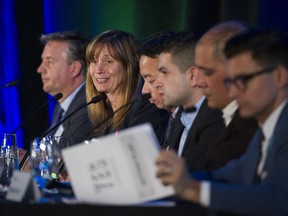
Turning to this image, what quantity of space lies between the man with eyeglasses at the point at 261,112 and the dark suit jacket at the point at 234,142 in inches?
12.0

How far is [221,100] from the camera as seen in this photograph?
2852 mm

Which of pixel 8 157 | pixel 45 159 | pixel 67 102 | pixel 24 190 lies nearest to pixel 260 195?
pixel 24 190

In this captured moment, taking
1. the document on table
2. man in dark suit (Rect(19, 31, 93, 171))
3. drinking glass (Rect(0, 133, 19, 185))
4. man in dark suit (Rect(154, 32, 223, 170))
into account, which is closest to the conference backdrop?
man in dark suit (Rect(19, 31, 93, 171))

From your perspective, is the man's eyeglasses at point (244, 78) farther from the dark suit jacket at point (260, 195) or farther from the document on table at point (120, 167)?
the document on table at point (120, 167)

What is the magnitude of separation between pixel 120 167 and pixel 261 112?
0.45 m

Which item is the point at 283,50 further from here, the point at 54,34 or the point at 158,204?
the point at 54,34

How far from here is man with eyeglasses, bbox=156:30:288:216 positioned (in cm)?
203

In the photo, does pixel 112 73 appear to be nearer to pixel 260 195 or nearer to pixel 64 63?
pixel 64 63

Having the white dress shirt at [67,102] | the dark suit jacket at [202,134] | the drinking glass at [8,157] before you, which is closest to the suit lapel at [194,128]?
the dark suit jacket at [202,134]

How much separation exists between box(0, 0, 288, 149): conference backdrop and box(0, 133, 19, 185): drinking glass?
4.83 ft

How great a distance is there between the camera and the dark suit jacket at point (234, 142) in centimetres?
269

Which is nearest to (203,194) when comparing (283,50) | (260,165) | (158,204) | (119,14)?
(158,204)

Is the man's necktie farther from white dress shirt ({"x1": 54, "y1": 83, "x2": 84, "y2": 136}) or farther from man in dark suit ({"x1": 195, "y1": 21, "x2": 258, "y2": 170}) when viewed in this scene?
white dress shirt ({"x1": 54, "y1": 83, "x2": 84, "y2": 136})

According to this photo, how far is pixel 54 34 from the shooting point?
18.4ft
